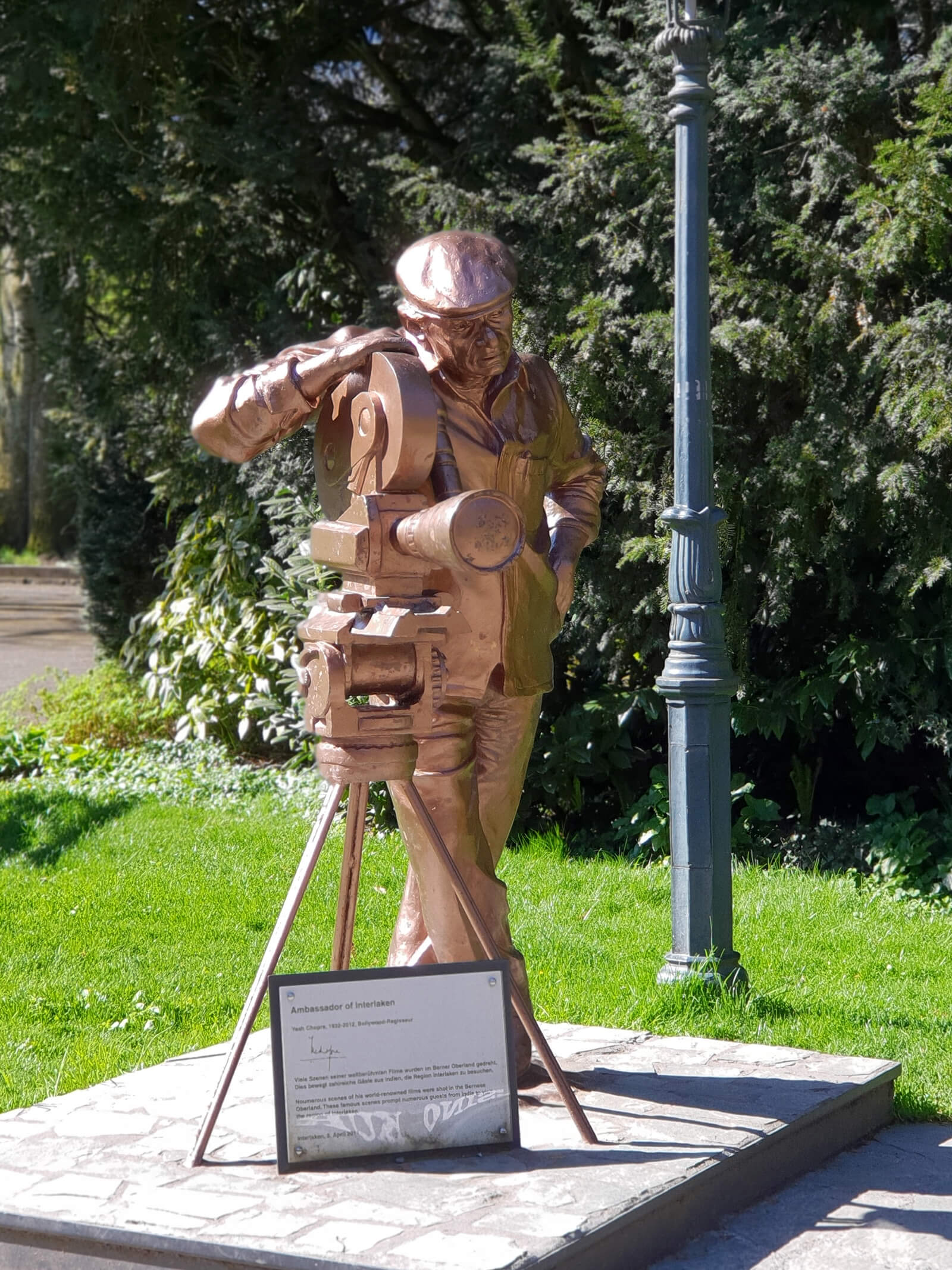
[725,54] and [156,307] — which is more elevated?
[725,54]

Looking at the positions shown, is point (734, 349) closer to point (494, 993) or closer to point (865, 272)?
point (865, 272)

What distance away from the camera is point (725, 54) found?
6523mm

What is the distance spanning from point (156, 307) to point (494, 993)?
6113mm

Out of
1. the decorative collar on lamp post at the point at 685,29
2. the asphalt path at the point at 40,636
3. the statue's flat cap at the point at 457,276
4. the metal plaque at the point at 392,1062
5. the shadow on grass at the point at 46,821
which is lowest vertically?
the shadow on grass at the point at 46,821

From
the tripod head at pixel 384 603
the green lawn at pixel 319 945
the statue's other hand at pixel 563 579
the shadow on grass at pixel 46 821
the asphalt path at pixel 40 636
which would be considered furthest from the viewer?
the asphalt path at pixel 40 636

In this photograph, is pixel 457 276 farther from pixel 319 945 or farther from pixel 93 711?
pixel 93 711

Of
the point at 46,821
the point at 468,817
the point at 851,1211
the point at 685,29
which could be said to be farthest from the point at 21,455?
the point at 851,1211

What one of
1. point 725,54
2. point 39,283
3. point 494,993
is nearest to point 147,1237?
point 494,993

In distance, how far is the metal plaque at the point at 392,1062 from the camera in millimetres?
3066

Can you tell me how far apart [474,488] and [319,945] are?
268 centimetres

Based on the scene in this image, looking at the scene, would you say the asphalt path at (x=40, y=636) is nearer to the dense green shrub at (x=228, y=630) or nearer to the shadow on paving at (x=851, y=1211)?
the dense green shrub at (x=228, y=630)

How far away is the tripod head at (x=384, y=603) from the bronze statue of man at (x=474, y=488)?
0.08 metres

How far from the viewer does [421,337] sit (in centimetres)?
341
